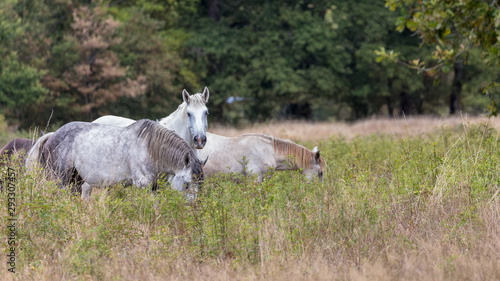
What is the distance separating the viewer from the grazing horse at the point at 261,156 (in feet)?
31.2

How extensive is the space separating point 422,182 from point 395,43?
2927 cm

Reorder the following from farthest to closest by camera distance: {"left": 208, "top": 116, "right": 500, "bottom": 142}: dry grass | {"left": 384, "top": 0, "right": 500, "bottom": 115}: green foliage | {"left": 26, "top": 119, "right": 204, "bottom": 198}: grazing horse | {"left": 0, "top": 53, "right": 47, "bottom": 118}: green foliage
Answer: {"left": 0, "top": 53, "right": 47, "bottom": 118}: green foliage
{"left": 208, "top": 116, "right": 500, "bottom": 142}: dry grass
{"left": 26, "top": 119, "right": 204, "bottom": 198}: grazing horse
{"left": 384, "top": 0, "right": 500, "bottom": 115}: green foliage

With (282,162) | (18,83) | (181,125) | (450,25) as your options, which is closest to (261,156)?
(282,162)

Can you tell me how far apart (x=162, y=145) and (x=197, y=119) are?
44.5 inches

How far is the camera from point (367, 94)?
120 ft

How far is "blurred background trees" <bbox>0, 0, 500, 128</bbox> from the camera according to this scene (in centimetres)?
2862

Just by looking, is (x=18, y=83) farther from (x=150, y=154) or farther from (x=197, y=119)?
(x=150, y=154)

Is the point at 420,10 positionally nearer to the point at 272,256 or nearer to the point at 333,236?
the point at 333,236

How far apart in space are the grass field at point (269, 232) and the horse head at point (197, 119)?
1.25 m

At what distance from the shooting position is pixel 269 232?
6.05m

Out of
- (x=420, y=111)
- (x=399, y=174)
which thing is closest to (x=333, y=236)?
(x=399, y=174)

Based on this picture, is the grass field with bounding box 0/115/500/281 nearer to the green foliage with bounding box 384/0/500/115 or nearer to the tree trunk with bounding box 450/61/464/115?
the green foliage with bounding box 384/0/500/115

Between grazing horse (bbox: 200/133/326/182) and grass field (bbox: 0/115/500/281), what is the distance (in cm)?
166

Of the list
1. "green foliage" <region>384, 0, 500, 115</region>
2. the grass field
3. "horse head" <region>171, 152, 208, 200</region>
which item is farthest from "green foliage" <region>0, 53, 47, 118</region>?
"green foliage" <region>384, 0, 500, 115</region>
